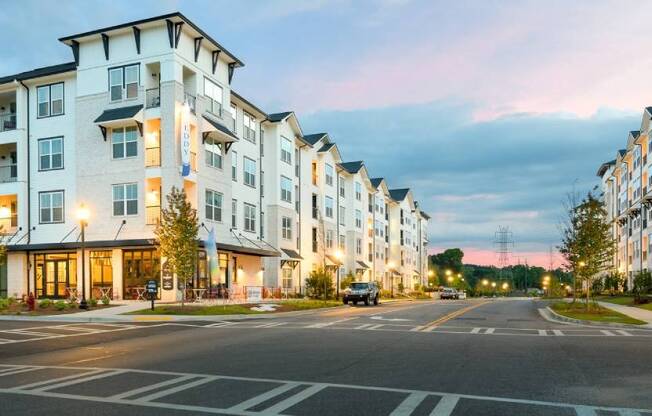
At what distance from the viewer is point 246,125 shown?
45.3 metres

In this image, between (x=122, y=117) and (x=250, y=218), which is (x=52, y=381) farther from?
(x=250, y=218)

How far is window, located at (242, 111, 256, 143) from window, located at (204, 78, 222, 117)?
4563 millimetres

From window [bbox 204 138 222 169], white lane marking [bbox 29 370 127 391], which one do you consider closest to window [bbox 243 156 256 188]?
window [bbox 204 138 222 169]

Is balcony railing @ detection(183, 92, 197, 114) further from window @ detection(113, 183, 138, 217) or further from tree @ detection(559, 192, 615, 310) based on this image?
tree @ detection(559, 192, 615, 310)

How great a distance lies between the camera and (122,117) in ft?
114

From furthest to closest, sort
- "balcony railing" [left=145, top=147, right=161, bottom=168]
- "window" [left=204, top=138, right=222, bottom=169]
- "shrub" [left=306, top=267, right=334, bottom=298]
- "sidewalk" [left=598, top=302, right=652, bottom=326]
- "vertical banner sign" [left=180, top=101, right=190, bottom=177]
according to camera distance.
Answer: "shrub" [left=306, top=267, right=334, bottom=298] → "window" [left=204, top=138, right=222, bottom=169] → "balcony railing" [left=145, top=147, right=161, bottom=168] → "vertical banner sign" [left=180, top=101, right=190, bottom=177] → "sidewalk" [left=598, top=302, right=652, bottom=326]

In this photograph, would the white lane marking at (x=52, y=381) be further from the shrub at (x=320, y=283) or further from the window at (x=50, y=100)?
the shrub at (x=320, y=283)

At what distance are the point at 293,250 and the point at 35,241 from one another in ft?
64.7

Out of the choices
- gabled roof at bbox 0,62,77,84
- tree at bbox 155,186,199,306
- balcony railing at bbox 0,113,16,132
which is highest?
gabled roof at bbox 0,62,77,84

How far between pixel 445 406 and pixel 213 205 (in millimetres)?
31634

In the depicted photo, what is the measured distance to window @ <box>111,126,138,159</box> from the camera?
118 feet

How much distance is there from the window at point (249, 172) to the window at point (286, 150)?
425cm

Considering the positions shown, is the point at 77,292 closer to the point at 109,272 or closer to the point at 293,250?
the point at 109,272

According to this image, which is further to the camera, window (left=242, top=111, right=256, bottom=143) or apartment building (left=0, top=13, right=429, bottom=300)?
window (left=242, top=111, right=256, bottom=143)
